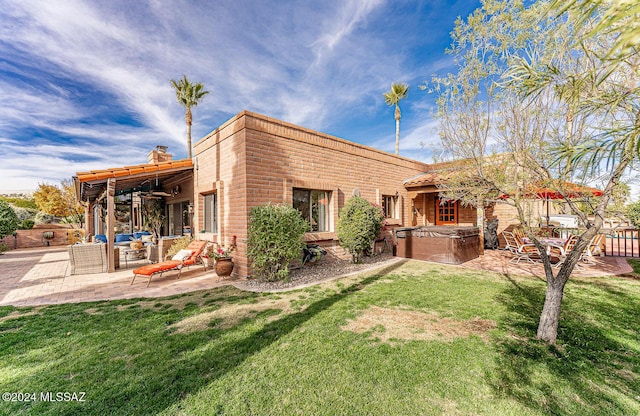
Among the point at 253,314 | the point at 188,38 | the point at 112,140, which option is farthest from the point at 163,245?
the point at 112,140

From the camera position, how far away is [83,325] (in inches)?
162

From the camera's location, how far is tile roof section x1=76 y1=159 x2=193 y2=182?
7383mm

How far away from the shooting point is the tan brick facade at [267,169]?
23.7 ft

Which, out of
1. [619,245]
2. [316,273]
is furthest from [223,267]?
[619,245]

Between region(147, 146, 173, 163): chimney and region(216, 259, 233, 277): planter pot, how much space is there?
10949 millimetres

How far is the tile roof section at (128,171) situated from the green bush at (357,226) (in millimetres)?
6541

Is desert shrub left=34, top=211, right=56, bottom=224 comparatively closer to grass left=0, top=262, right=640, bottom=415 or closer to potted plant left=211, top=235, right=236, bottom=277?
grass left=0, top=262, right=640, bottom=415

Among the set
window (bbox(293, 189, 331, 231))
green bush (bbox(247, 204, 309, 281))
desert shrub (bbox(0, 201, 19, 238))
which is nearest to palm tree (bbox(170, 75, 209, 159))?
desert shrub (bbox(0, 201, 19, 238))

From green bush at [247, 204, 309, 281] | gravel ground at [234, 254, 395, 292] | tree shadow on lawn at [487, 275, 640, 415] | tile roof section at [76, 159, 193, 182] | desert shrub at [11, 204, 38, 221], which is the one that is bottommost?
gravel ground at [234, 254, 395, 292]

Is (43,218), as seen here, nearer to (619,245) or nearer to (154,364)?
(154,364)

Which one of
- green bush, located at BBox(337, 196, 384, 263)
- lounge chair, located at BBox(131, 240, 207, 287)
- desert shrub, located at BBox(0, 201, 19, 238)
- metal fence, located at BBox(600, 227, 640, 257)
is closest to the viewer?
lounge chair, located at BBox(131, 240, 207, 287)

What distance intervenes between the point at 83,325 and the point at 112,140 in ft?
71.8

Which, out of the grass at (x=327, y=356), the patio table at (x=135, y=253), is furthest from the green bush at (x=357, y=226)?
the patio table at (x=135, y=253)

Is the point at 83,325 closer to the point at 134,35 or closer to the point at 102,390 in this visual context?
the point at 102,390
